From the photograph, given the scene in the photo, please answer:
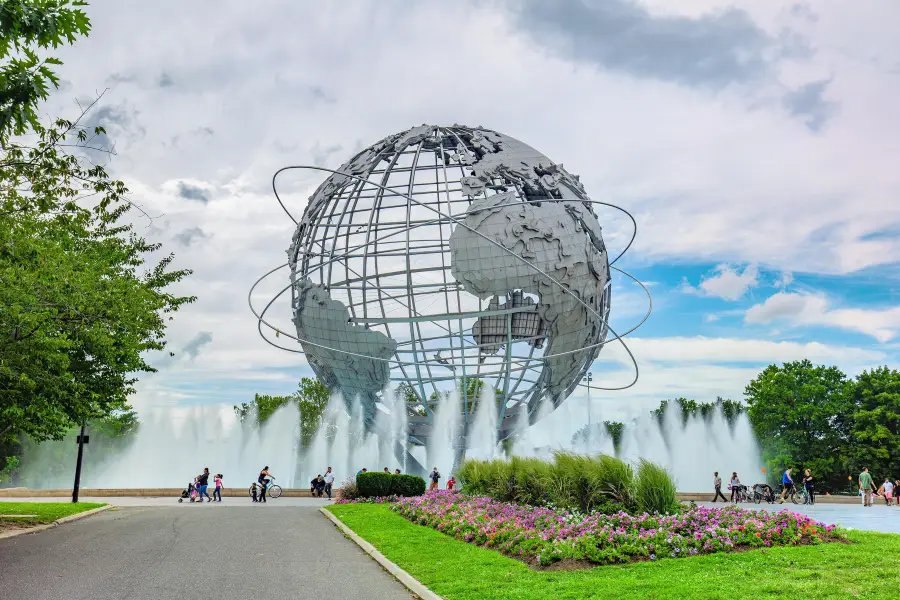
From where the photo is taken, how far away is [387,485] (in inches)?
808

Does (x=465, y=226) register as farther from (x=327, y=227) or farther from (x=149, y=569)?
(x=149, y=569)

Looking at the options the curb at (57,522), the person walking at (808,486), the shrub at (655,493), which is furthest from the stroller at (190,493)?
the person walking at (808,486)

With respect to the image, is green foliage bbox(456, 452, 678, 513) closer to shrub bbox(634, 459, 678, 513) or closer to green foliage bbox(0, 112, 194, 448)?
shrub bbox(634, 459, 678, 513)

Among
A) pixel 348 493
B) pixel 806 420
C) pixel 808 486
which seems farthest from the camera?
pixel 806 420

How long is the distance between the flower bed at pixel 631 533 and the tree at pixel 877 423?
32056 millimetres

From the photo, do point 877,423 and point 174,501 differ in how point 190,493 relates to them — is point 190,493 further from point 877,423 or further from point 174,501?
point 877,423

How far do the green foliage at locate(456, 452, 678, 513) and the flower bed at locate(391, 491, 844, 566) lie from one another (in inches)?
20.8

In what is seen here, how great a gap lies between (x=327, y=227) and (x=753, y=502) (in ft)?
54.1

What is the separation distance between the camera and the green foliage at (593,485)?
11273mm

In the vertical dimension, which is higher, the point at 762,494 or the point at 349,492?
the point at 349,492

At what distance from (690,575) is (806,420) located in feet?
127

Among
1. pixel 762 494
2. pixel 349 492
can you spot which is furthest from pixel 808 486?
pixel 349 492

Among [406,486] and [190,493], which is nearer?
[406,486]

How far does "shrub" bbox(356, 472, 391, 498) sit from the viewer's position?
2050 cm
